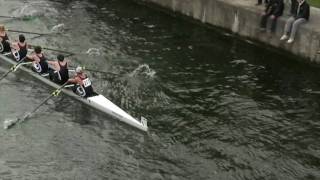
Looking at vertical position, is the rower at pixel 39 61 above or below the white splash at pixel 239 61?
above

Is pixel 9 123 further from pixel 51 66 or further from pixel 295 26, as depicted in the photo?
pixel 295 26

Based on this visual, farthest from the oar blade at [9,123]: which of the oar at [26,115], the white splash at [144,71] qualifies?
the white splash at [144,71]

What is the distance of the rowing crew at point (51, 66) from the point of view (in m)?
22.5

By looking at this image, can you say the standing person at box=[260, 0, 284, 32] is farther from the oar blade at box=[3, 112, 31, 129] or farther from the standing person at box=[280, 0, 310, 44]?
the oar blade at box=[3, 112, 31, 129]

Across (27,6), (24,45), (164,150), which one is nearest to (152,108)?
(164,150)

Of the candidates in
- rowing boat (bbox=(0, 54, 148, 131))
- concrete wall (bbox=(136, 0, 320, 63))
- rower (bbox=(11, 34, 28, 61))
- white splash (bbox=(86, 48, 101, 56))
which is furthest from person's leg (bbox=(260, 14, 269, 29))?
rower (bbox=(11, 34, 28, 61))

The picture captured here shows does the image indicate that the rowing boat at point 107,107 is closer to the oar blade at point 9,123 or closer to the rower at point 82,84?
the rower at point 82,84

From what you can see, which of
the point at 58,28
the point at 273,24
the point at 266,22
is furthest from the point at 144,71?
the point at 58,28

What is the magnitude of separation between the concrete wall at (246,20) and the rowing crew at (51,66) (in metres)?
10.3

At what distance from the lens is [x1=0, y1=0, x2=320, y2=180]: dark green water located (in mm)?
18609

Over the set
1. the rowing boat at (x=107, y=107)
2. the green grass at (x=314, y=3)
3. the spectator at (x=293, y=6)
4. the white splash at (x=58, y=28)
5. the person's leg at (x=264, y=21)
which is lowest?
the white splash at (x=58, y=28)

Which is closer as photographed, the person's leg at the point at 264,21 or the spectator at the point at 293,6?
the spectator at the point at 293,6

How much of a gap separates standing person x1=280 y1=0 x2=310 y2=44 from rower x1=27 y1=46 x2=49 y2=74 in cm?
1250

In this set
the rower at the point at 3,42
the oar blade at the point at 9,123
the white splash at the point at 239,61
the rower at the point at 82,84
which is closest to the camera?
the oar blade at the point at 9,123
